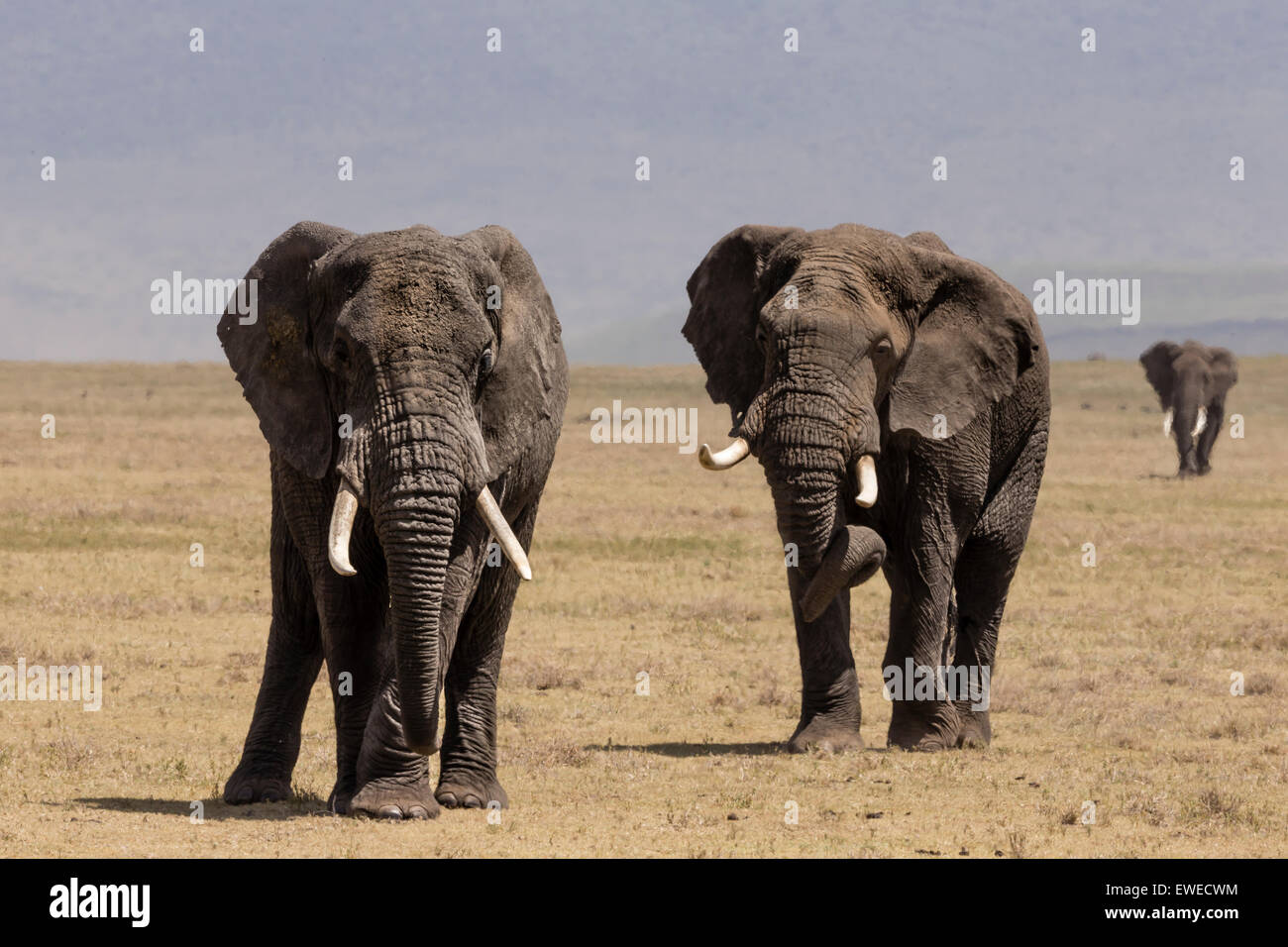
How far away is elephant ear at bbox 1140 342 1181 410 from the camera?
4931 cm

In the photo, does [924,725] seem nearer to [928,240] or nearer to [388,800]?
[928,240]

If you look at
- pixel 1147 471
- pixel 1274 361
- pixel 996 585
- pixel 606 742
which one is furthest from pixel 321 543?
pixel 1274 361

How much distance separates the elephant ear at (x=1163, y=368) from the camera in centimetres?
4931

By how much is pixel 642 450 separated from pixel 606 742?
1409 inches

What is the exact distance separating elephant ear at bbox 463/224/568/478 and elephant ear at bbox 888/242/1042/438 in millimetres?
2943

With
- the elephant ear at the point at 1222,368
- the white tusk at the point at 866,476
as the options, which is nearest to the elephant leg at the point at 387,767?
the white tusk at the point at 866,476

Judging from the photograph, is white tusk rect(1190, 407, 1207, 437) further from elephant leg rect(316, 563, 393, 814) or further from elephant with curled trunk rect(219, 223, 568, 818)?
elephant leg rect(316, 563, 393, 814)

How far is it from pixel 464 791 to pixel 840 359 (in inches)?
137

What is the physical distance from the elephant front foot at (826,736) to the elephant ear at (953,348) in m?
2.00

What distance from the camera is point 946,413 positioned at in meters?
12.3

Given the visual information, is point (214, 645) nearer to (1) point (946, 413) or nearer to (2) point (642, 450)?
(1) point (946, 413)

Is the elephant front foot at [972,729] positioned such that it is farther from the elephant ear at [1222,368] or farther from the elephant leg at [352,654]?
the elephant ear at [1222,368]

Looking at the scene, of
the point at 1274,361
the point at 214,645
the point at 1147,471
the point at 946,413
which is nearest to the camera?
the point at 946,413

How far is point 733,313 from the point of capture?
13.3m
